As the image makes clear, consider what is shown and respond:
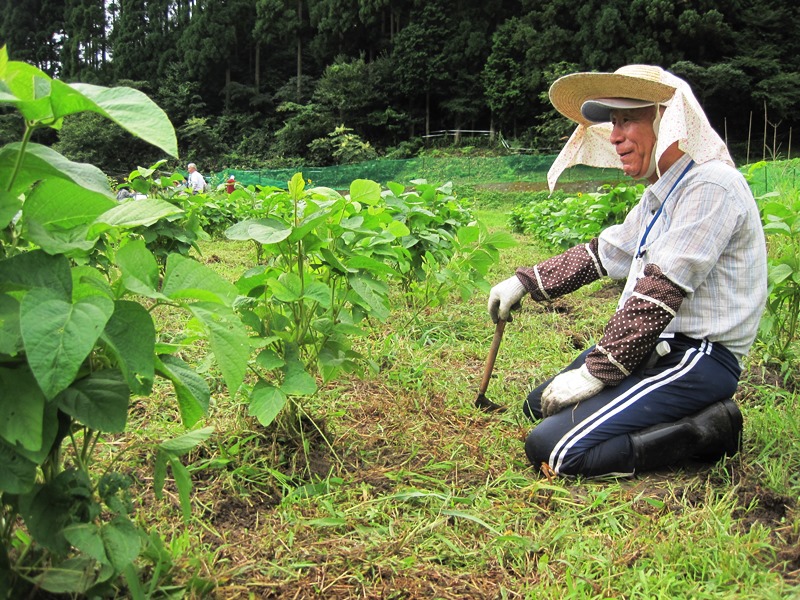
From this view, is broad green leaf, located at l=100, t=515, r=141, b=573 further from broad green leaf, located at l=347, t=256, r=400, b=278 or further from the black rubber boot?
the black rubber boot

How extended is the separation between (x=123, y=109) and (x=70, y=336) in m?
0.32

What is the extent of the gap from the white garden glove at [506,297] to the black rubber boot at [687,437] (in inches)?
29.0

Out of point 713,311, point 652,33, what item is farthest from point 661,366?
point 652,33

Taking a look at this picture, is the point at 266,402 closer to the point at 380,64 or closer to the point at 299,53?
the point at 380,64

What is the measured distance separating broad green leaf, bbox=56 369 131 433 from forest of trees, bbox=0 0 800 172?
27.3 meters

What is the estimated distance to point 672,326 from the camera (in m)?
2.17

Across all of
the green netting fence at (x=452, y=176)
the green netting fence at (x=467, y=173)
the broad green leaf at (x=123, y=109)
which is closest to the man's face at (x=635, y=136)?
the broad green leaf at (x=123, y=109)

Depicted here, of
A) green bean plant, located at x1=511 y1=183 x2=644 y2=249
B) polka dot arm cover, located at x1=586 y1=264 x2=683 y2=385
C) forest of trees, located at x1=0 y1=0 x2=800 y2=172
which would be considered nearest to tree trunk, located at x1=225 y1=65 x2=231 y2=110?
forest of trees, located at x1=0 y1=0 x2=800 y2=172

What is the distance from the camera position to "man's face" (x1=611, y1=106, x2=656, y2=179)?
224cm

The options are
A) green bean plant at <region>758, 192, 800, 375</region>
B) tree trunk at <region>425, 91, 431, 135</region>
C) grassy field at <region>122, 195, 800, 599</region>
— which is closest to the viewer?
grassy field at <region>122, 195, 800, 599</region>

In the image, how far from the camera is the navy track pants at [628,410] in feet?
6.72

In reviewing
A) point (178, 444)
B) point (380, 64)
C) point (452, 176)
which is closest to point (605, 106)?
point (178, 444)

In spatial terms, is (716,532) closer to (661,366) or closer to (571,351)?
(661,366)

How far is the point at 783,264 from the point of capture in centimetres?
258
